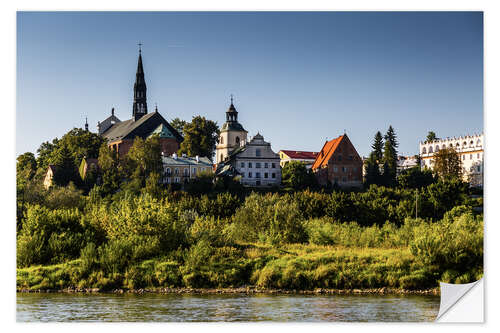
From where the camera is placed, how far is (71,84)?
922 cm

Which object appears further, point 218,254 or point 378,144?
point 218,254

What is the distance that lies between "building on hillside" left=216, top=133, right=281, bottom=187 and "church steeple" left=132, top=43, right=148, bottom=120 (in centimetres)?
194

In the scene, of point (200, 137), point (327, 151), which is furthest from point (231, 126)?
point (327, 151)

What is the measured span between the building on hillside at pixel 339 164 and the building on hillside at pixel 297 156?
165mm

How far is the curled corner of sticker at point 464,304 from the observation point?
309 inches

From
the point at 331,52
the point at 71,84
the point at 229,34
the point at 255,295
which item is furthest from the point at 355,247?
the point at 71,84

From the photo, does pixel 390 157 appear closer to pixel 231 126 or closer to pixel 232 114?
pixel 231 126

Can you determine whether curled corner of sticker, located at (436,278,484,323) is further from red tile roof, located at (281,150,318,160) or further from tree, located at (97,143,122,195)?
tree, located at (97,143,122,195)

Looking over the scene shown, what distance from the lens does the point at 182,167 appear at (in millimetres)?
15680

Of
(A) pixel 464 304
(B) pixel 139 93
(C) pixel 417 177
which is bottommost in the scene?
(A) pixel 464 304

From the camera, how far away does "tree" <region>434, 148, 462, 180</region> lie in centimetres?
1051

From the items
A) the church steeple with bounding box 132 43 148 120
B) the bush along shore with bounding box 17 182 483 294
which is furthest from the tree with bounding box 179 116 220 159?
the bush along shore with bounding box 17 182 483 294

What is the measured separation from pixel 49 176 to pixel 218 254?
3786 millimetres

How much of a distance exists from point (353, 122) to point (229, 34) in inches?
98.2
